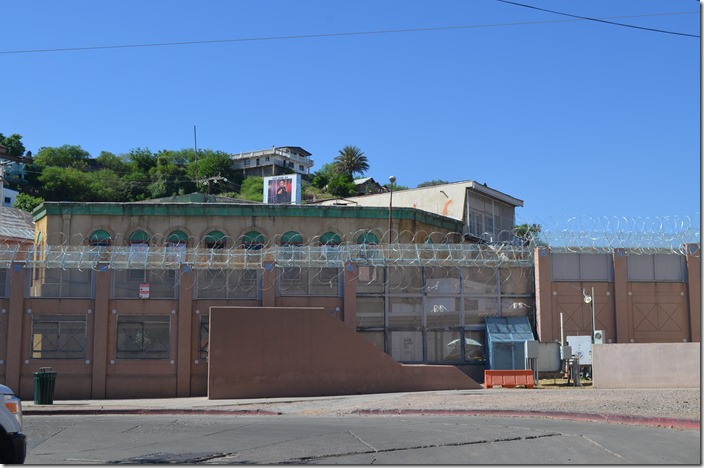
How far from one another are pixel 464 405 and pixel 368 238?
21265mm

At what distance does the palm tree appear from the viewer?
137875 millimetres

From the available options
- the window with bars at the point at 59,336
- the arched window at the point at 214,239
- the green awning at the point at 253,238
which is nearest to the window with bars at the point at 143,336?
the window with bars at the point at 59,336

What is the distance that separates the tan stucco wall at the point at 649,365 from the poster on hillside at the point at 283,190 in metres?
32.5

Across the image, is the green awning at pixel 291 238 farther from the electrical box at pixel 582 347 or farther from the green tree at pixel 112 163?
the green tree at pixel 112 163

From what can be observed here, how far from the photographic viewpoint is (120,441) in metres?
15.5

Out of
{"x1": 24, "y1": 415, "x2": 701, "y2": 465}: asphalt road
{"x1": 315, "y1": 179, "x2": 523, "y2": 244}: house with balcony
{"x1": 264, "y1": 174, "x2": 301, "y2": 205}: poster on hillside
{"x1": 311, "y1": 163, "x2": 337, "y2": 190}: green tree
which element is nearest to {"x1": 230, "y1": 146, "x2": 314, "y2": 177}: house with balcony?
{"x1": 311, "y1": 163, "x2": 337, "y2": 190}: green tree

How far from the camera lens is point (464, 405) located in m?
21.5

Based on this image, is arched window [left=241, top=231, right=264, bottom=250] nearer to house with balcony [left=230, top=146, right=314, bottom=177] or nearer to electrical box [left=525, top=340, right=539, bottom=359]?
electrical box [left=525, top=340, right=539, bottom=359]

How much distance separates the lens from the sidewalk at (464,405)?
59.1ft

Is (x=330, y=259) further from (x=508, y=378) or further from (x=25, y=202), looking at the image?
(x=25, y=202)

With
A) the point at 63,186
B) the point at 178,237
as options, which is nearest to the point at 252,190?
the point at 63,186

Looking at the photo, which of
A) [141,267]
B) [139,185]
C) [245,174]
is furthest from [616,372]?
[245,174]

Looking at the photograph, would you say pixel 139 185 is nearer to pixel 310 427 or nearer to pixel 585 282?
pixel 585 282

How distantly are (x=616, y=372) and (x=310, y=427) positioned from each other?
1309 centimetres
